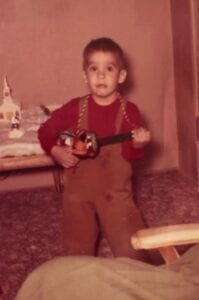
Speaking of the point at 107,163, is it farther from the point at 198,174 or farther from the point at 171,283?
the point at 198,174

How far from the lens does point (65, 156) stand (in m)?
1.76

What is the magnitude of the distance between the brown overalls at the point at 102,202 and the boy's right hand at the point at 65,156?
1.1 inches

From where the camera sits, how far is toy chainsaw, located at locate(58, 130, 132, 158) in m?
1.74

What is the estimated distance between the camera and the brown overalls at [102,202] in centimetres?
176

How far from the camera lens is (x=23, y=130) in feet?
6.90

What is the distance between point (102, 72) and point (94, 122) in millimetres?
164

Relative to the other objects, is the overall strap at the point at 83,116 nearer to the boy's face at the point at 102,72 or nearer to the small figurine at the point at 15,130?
the boy's face at the point at 102,72

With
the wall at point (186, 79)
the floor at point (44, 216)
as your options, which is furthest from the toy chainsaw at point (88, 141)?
the wall at point (186, 79)

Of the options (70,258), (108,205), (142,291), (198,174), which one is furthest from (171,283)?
(198,174)

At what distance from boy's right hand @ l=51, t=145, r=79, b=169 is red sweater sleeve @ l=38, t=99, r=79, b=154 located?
34 millimetres

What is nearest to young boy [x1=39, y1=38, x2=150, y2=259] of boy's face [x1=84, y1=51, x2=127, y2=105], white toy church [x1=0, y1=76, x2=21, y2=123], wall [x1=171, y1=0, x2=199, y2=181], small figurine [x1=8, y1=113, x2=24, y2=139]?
boy's face [x1=84, y1=51, x2=127, y2=105]

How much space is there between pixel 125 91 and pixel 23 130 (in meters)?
0.86

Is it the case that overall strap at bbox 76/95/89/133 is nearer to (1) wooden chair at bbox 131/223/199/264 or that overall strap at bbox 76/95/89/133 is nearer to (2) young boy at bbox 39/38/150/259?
(2) young boy at bbox 39/38/150/259

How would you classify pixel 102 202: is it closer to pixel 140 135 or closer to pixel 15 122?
pixel 140 135
